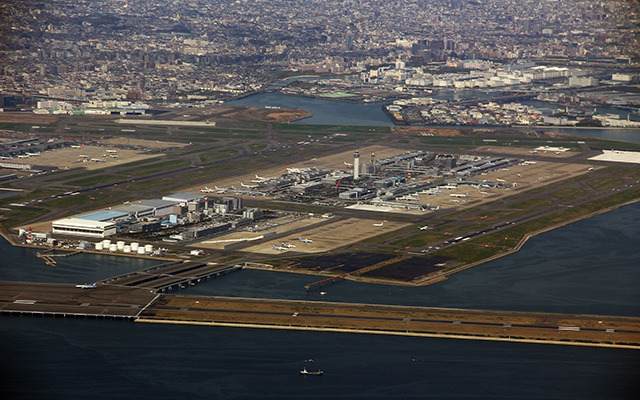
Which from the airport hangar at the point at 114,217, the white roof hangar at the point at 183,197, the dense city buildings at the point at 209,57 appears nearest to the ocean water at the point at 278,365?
the airport hangar at the point at 114,217

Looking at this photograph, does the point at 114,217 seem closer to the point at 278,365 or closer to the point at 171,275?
the point at 171,275

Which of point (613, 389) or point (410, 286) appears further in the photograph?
point (410, 286)

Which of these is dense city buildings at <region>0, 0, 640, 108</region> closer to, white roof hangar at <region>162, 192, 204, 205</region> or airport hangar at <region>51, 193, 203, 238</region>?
white roof hangar at <region>162, 192, 204, 205</region>

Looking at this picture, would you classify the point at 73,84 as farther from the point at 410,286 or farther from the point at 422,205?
the point at 410,286

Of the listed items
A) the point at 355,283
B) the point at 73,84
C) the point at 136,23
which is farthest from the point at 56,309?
the point at 136,23

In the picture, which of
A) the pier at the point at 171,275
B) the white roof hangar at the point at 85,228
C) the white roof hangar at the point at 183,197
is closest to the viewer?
the pier at the point at 171,275

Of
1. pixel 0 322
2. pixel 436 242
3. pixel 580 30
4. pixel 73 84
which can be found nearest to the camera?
pixel 0 322

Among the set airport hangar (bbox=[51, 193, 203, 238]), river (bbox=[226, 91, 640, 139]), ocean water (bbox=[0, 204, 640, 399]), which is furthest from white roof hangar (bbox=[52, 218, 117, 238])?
river (bbox=[226, 91, 640, 139])

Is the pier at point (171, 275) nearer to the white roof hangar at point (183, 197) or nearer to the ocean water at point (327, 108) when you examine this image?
the white roof hangar at point (183, 197)

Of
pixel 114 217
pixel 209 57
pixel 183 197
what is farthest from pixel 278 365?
pixel 209 57
